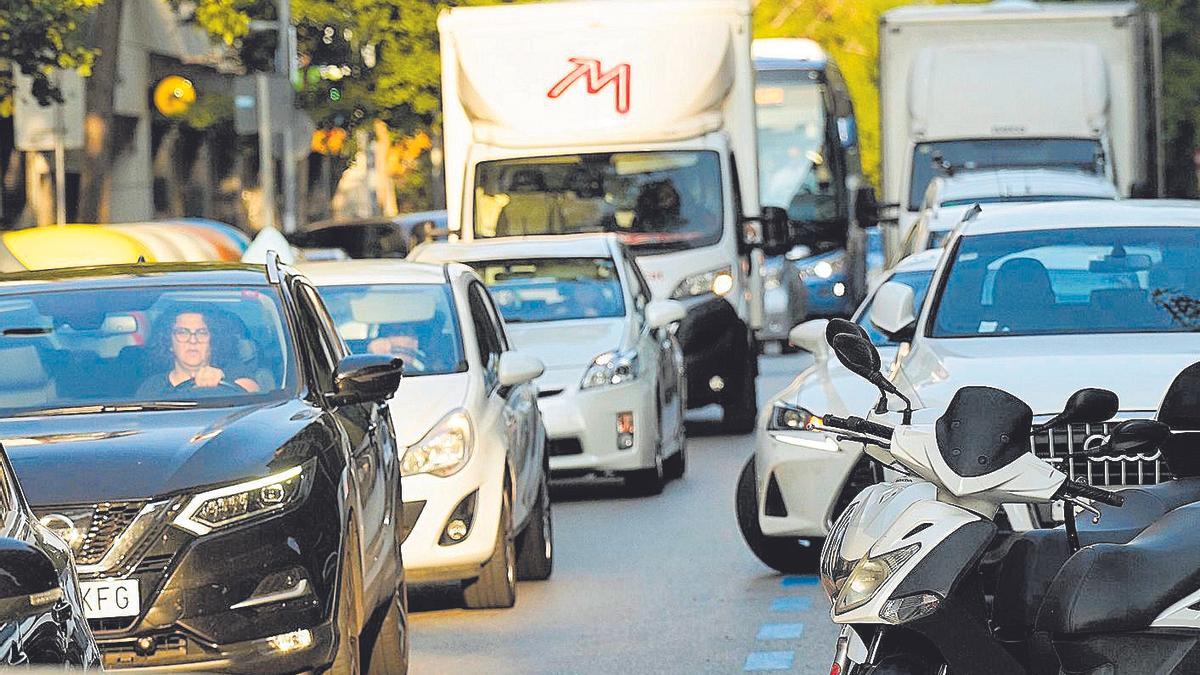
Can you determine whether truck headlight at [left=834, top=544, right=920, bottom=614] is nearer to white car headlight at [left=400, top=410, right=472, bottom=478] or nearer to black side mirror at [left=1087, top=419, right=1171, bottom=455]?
black side mirror at [left=1087, top=419, right=1171, bottom=455]

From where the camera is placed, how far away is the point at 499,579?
11008 mm

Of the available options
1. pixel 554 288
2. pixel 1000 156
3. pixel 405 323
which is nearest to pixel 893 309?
pixel 405 323

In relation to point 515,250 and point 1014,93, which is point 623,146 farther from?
point 1014,93

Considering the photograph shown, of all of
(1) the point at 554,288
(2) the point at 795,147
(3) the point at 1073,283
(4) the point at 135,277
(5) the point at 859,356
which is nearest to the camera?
(5) the point at 859,356

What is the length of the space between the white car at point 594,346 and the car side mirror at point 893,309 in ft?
15.9

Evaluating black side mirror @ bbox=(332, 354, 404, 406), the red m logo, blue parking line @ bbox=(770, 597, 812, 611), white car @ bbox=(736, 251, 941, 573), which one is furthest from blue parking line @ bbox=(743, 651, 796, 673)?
the red m logo

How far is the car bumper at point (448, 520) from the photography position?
1071cm

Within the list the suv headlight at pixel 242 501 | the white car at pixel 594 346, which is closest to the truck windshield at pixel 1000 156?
the white car at pixel 594 346

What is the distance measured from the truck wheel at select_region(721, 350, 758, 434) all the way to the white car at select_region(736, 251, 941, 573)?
836 centimetres

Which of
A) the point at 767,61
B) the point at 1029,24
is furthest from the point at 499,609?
the point at 767,61

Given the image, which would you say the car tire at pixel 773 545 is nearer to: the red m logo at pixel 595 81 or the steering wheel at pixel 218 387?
the steering wheel at pixel 218 387

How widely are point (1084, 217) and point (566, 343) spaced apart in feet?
17.0

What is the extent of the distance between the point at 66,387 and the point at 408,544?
2683 mm

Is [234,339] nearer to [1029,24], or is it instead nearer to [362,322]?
[362,322]
